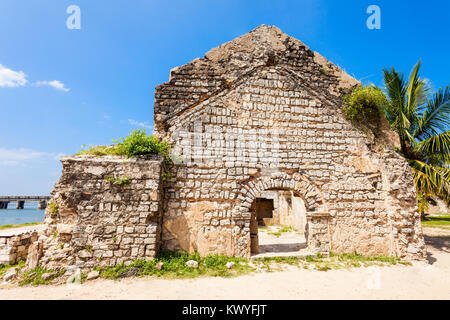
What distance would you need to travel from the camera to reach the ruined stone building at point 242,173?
5316 millimetres

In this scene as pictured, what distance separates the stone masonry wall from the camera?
6020 millimetres

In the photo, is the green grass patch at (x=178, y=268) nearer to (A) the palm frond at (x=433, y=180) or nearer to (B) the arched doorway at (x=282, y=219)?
(B) the arched doorway at (x=282, y=219)

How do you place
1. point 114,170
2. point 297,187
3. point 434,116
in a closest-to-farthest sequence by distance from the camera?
point 114,170 → point 297,187 → point 434,116

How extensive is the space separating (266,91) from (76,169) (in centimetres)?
582

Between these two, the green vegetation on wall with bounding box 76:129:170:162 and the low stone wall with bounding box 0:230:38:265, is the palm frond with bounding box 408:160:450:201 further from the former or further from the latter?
the low stone wall with bounding box 0:230:38:265

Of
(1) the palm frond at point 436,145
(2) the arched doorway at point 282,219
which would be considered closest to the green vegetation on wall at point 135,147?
(2) the arched doorway at point 282,219

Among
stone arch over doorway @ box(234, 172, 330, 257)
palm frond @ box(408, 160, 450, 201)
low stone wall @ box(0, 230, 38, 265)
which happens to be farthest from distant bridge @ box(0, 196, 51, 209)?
palm frond @ box(408, 160, 450, 201)

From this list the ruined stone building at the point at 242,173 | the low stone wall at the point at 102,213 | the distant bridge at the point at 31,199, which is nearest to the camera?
the low stone wall at the point at 102,213

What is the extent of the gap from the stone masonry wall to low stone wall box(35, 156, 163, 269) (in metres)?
0.64

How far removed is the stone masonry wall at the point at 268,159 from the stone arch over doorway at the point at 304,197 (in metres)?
Answer: 0.03

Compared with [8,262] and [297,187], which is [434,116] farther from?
[8,262]

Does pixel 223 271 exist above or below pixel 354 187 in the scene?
below

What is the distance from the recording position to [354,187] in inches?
261
